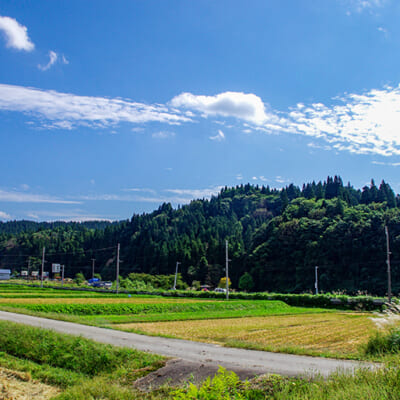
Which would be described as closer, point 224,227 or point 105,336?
point 105,336

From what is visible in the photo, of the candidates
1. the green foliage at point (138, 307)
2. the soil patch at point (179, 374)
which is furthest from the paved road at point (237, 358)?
the green foliage at point (138, 307)

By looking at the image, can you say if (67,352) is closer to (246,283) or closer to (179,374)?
(179,374)

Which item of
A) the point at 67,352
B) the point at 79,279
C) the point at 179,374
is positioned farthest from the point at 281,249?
the point at 179,374

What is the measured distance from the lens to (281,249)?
110 m

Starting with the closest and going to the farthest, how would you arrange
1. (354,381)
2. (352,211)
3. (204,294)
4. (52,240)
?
(354,381) < (204,294) < (352,211) < (52,240)

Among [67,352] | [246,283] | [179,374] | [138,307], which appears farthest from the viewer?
[246,283]

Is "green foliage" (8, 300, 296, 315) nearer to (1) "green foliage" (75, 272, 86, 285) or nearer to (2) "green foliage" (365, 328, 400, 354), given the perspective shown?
(2) "green foliage" (365, 328, 400, 354)

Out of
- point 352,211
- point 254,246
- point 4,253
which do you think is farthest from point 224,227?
point 4,253

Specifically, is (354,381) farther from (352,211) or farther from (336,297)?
(352,211)

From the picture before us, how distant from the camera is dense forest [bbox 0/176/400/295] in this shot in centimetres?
9294

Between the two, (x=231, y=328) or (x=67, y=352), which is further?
(x=231, y=328)

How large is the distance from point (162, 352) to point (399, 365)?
8.41 m

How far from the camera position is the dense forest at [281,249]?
305ft

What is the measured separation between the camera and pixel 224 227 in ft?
566
